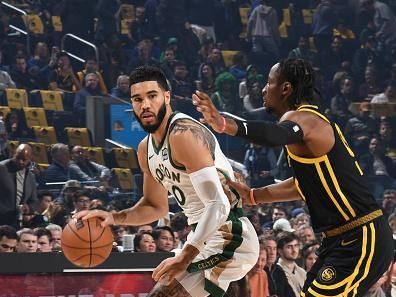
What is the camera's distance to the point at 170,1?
1961cm

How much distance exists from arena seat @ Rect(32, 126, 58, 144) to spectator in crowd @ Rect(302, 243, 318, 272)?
15.2ft

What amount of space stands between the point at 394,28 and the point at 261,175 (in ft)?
22.5

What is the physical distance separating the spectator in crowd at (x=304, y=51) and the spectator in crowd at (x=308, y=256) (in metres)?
8.65

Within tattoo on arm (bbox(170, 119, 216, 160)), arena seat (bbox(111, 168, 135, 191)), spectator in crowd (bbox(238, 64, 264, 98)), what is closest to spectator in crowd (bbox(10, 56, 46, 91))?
arena seat (bbox(111, 168, 135, 191))

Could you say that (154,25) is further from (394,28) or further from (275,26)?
(394,28)

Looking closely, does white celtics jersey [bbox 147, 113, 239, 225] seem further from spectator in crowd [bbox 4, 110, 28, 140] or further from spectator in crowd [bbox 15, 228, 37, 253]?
spectator in crowd [bbox 4, 110, 28, 140]

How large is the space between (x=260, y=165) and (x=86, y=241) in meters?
9.24

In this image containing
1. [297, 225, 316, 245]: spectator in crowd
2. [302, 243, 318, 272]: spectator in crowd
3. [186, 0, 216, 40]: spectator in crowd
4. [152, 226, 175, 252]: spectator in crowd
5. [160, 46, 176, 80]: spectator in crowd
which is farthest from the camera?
[186, 0, 216, 40]: spectator in crowd

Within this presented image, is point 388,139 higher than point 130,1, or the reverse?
point 130,1

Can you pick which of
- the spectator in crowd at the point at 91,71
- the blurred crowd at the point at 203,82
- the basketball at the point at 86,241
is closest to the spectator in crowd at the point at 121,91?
the blurred crowd at the point at 203,82

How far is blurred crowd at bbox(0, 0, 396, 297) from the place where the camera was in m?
11.6

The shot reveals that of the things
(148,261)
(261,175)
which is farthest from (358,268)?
(261,175)

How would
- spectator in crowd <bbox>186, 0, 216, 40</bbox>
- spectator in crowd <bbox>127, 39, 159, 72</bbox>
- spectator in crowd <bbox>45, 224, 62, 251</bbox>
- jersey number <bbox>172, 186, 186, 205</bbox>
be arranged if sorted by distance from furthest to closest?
spectator in crowd <bbox>186, 0, 216, 40</bbox>
spectator in crowd <bbox>127, 39, 159, 72</bbox>
spectator in crowd <bbox>45, 224, 62, 251</bbox>
jersey number <bbox>172, 186, 186, 205</bbox>

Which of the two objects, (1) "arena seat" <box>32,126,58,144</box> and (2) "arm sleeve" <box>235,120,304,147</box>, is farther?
(1) "arena seat" <box>32,126,58,144</box>
